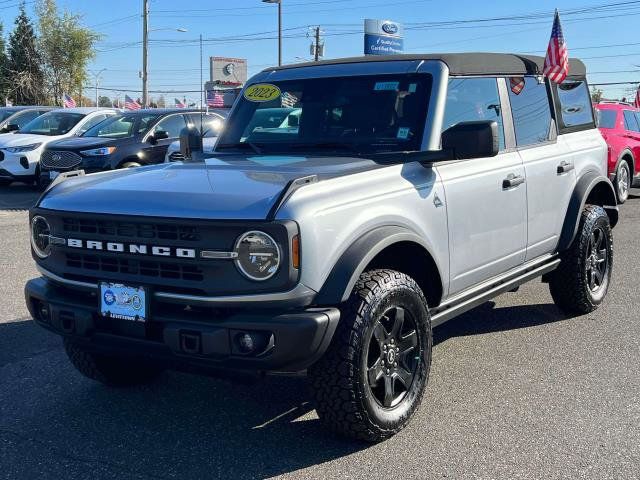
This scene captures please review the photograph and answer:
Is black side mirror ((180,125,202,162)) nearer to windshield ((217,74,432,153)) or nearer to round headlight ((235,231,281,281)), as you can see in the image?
windshield ((217,74,432,153))

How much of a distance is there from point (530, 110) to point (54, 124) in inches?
488

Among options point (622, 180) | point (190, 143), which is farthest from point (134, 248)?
point (622, 180)

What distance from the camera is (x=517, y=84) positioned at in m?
4.99

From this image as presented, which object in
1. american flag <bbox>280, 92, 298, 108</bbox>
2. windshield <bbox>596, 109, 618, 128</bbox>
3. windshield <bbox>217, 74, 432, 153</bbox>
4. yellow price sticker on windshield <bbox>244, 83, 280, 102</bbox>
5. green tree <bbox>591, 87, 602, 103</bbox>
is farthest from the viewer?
green tree <bbox>591, 87, 602, 103</bbox>

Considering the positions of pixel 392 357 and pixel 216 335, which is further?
pixel 392 357

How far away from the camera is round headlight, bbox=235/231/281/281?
305 centimetres

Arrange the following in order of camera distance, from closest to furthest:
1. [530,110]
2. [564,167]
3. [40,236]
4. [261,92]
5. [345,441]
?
[345,441] → [40,236] → [261,92] → [530,110] → [564,167]

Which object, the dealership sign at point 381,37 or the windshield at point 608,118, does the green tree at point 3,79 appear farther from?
the windshield at point 608,118

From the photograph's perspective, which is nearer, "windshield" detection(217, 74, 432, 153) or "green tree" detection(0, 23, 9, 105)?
"windshield" detection(217, 74, 432, 153)

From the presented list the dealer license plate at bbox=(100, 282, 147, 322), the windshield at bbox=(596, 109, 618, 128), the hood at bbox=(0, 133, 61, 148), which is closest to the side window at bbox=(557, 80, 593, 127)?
the dealer license plate at bbox=(100, 282, 147, 322)

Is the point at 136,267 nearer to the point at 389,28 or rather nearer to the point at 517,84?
the point at 517,84

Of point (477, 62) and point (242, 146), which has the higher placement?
point (477, 62)

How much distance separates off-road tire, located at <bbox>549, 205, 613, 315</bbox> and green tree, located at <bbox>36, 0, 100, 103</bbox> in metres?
46.5

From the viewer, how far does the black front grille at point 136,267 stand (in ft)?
10.5
